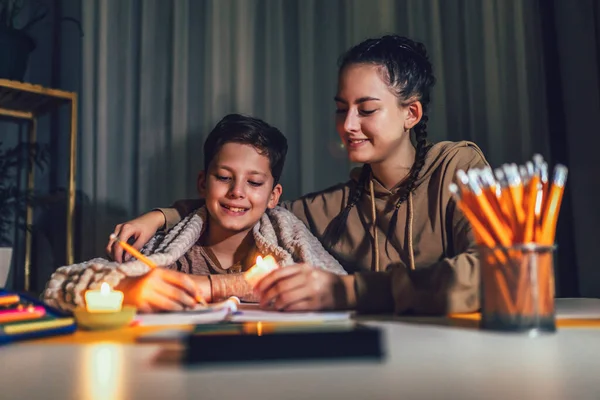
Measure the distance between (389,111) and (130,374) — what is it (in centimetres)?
97

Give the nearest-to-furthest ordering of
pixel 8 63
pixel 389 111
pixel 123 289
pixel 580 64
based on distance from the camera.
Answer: pixel 123 289
pixel 389 111
pixel 580 64
pixel 8 63

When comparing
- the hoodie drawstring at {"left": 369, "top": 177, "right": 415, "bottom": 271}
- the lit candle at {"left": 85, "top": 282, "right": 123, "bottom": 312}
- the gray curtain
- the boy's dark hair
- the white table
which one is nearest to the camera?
the white table

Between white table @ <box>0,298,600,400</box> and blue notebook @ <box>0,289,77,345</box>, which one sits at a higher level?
blue notebook @ <box>0,289,77,345</box>

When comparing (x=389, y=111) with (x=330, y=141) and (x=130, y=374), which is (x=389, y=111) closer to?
(x=330, y=141)

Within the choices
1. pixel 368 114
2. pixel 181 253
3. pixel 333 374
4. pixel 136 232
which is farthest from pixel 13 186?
pixel 333 374

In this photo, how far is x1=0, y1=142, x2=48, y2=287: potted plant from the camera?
183cm

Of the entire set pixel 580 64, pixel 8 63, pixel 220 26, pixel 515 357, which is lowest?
pixel 515 357

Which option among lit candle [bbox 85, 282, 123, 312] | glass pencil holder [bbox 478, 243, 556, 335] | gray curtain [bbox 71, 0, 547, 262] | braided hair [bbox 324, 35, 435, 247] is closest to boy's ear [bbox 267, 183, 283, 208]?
braided hair [bbox 324, 35, 435, 247]

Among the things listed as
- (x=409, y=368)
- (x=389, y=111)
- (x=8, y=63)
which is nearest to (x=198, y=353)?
(x=409, y=368)

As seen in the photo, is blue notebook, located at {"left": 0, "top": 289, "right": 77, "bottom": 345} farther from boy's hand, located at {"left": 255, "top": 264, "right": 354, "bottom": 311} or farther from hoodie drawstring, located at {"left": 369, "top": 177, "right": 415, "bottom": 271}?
hoodie drawstring, located at {"left": 369, "top": 177, "right": 415, "bottom": 271}

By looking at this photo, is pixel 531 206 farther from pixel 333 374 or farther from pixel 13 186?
pixel 13 186

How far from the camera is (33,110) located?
203cm

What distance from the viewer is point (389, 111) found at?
129 cm

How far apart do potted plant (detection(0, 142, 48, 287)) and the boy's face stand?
875 millimetres
